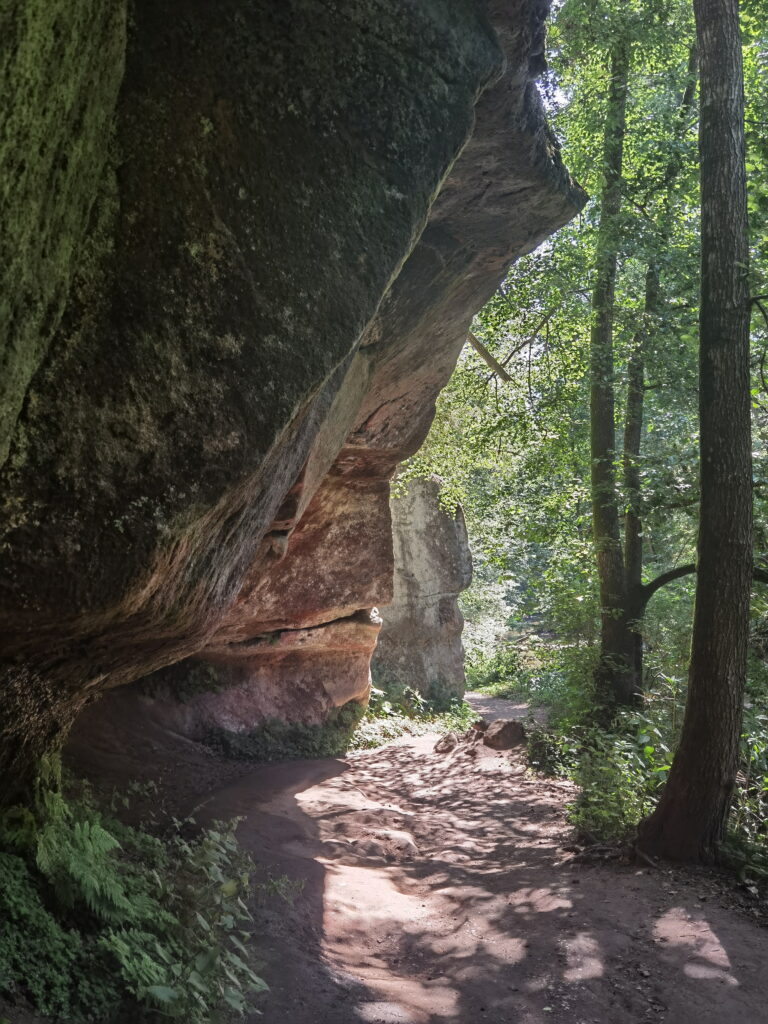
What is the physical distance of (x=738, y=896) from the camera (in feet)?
21.2

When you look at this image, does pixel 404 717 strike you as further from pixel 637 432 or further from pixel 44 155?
pixel 44 155

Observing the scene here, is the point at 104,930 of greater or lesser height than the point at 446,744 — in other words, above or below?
above

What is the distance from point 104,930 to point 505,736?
9.81 m

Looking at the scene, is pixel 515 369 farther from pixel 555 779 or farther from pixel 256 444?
pixel 256 444

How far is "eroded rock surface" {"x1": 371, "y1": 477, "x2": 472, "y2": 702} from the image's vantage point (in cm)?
1959

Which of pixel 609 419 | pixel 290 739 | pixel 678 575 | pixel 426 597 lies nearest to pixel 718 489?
pixel 678 575

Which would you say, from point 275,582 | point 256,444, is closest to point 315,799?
point 275,582

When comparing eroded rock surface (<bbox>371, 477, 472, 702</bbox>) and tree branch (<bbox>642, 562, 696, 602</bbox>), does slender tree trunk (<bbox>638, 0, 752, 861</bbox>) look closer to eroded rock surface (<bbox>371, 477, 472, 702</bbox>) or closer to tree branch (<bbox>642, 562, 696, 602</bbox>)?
tree branch (<bbox>642, 562, 696, 602</bbox>)

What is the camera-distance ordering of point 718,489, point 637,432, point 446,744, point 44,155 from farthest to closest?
Answer: point 637,432 → point 446,744 → point 718,489 → point 44,155

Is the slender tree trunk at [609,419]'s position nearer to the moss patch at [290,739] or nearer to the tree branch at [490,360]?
the tree branch at [490,360]

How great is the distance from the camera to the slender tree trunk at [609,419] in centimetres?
1259

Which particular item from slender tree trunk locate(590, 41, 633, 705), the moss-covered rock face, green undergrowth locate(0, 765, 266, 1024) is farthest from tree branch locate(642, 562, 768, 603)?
the moss-covered rock face

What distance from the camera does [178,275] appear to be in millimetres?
3854

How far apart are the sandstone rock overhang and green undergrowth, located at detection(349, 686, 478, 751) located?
28.3ft
